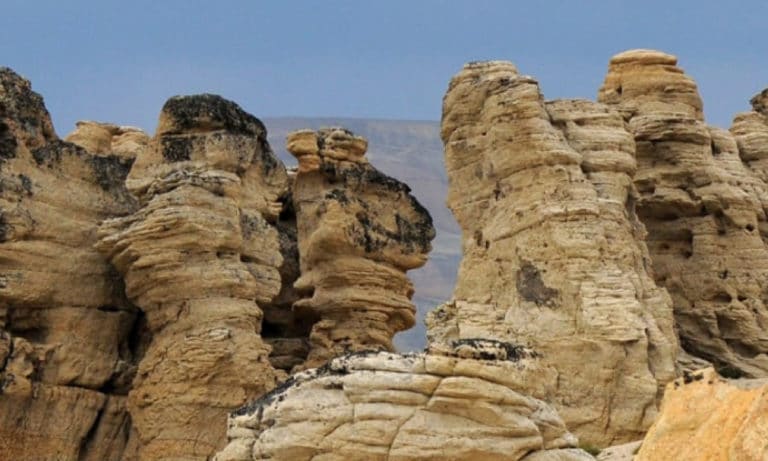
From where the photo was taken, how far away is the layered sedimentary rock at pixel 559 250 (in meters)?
39.1

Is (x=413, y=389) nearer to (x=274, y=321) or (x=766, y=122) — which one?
(x=274, y=321)

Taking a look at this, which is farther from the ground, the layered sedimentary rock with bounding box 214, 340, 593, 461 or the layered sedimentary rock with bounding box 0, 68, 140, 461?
the layered sedimentary rock with bounding box 0, 68, 140, 461

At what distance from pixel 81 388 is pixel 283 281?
7605 mm

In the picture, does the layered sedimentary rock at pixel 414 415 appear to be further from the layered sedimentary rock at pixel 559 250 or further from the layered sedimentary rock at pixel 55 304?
the layered sedimentary rock at pixel 559 250

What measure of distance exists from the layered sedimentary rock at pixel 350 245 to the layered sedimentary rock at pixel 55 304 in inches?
199

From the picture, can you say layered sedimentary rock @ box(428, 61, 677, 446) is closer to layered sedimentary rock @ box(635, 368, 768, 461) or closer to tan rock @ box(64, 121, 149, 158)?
tan rock @ box(64, 121, 149, 158)

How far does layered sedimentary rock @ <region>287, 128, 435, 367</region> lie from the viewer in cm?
4200

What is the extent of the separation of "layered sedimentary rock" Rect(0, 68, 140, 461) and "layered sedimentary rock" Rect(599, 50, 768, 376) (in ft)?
50.2

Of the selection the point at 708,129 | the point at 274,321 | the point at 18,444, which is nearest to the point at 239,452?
the point at 18,444

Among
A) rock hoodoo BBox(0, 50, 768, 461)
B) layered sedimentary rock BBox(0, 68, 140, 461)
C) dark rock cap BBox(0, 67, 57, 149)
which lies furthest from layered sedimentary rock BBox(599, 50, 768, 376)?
dark rock cap BBox(0, 67, 57, 149)

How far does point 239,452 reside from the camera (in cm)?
2458

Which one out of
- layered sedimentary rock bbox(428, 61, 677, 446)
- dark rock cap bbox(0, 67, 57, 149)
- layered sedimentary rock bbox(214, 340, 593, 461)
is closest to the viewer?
layered sedimentary rock bbox(214, 340, 593, 461)

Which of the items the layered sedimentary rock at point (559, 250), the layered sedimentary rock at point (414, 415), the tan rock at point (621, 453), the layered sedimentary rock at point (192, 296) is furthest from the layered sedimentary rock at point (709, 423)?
the layered sedimentary rock at point (559, 250)

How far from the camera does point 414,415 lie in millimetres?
23938
